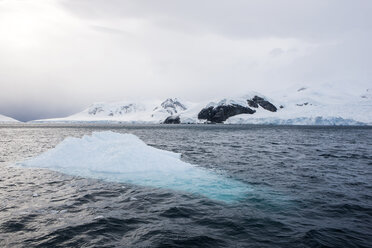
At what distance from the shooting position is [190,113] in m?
198

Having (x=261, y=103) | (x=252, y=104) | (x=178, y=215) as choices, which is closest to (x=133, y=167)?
(x=178, y=215)

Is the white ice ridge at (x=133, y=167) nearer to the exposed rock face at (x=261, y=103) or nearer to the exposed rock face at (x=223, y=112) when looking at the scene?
the exposed rock face at (x=223, y=112)

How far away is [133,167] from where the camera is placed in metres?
16.8

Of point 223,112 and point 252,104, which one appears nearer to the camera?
point 223,112

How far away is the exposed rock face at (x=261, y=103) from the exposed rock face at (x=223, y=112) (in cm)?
797

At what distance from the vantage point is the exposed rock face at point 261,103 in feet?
569

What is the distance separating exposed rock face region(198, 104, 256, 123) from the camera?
569 ft

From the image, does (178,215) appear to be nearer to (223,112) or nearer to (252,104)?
(223,112)

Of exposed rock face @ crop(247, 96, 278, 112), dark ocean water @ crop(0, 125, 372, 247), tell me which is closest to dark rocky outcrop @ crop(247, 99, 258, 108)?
exposed rock face @ crop(247, 96, 278, 112)

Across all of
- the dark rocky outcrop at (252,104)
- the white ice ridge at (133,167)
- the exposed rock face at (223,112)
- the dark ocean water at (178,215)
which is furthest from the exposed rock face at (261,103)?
the dark ocean water at (178,215)

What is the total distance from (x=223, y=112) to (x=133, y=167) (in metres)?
162

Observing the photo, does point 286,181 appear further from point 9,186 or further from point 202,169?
point 9,186

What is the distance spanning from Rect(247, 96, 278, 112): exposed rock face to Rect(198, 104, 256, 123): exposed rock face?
7973 millimetres

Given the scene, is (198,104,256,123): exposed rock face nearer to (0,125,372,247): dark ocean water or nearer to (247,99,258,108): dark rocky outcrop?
(247,99,258,108): dark rocky outcrop
